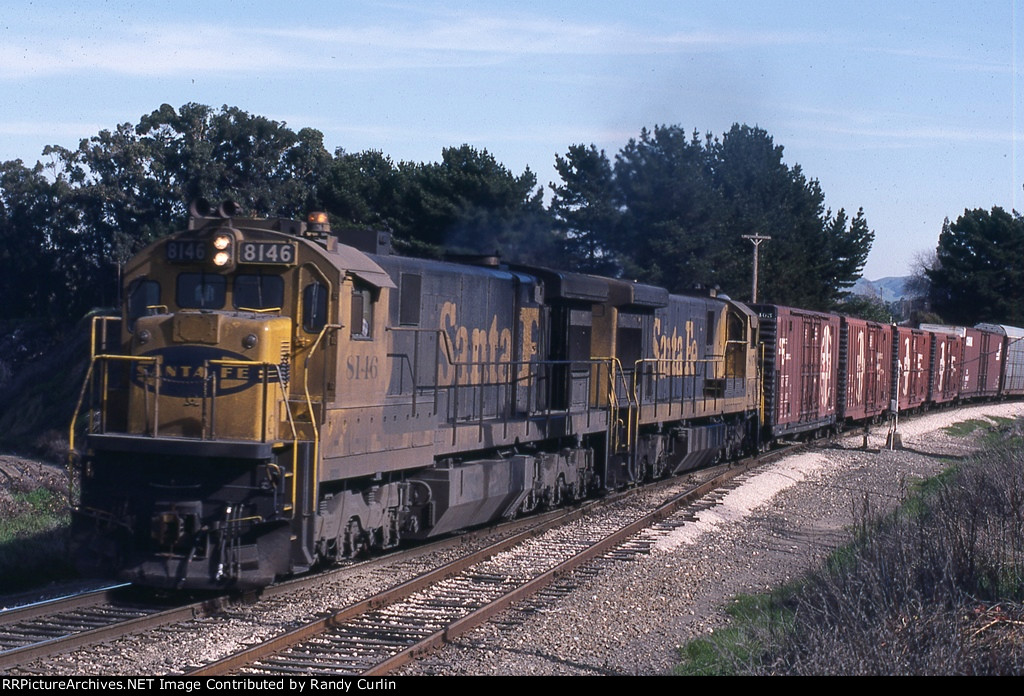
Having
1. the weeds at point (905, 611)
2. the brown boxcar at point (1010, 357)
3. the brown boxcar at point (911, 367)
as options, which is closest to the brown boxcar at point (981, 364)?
the brown boxcar at point (1010, 357)

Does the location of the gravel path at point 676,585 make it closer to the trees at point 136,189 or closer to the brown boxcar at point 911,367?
the brown boxcar at point 911,367

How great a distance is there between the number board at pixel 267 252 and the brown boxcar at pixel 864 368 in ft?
70.8

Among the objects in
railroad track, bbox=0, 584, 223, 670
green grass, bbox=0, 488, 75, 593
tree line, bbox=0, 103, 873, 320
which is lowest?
green grass, bbox=0, 488, 75, 593

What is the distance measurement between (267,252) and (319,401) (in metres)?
1.34

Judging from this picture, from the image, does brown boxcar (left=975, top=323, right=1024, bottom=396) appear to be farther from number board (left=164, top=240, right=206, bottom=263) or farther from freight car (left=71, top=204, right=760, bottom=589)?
number board (left=164, top=240, right=206, bottom=263)

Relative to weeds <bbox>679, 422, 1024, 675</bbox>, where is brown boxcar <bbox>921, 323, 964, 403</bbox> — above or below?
above

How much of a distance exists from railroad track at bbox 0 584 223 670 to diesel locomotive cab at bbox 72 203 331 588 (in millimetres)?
317

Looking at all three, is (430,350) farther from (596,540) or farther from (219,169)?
(219,169)

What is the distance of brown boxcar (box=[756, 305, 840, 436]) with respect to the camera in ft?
73.4

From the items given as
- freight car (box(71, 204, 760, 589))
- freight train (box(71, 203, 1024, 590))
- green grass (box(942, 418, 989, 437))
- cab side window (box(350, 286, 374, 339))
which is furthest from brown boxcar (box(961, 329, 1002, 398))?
cab side window (box(350, 286, 374, 339))

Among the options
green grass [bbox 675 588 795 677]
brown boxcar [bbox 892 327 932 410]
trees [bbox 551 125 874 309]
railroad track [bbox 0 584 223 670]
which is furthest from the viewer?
trees [bbox 551 125 874 309]

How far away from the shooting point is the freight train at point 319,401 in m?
8.25

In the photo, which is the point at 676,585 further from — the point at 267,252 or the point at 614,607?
the point at 267,252
